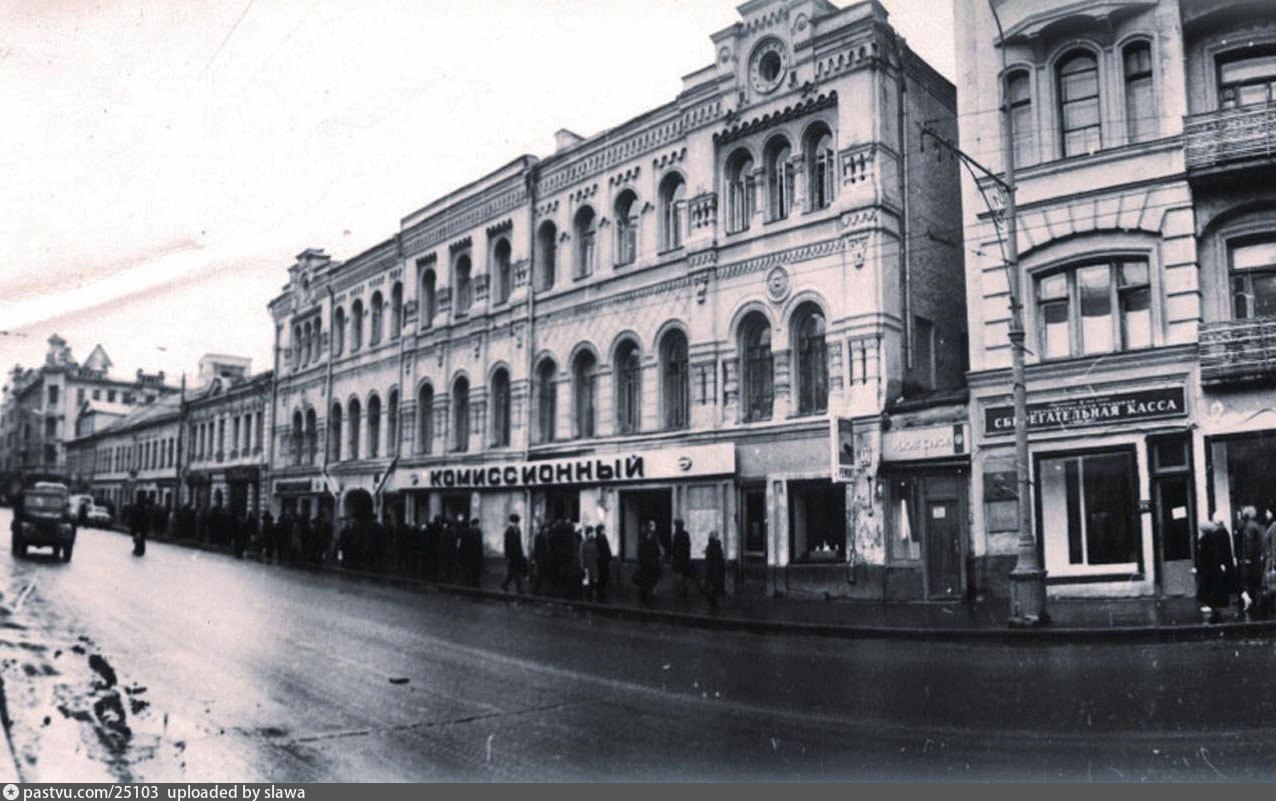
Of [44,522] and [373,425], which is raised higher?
[373,425]

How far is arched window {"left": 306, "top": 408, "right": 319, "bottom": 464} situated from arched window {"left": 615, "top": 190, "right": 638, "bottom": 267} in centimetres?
1775

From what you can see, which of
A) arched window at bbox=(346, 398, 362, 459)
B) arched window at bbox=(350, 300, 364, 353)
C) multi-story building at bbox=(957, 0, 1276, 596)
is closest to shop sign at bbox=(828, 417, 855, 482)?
multi-story building at bbox=(957, 0, 1276, 596)

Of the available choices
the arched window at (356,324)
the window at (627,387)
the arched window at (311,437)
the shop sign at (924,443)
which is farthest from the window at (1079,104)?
the arched window at (311,437)

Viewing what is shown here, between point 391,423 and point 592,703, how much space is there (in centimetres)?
2548

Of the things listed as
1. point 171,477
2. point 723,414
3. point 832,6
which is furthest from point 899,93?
point 171,477

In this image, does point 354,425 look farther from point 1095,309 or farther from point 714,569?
point 1095,309

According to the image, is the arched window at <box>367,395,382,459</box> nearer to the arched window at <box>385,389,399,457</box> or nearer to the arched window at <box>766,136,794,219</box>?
the arched window at <box>385,389,399,457</box>

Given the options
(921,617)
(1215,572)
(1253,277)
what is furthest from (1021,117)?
(921,617)

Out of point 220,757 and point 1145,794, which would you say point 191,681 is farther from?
point 1145,794

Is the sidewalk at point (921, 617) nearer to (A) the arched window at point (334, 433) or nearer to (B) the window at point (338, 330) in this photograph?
(A) the arched window at point (334, 433)

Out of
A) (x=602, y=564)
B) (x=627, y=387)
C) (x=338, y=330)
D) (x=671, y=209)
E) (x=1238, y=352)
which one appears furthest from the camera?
(x=338, y=330)

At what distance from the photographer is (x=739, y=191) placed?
2147 centimetres

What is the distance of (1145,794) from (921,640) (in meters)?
7.40

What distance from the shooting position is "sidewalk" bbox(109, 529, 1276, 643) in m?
12.2
